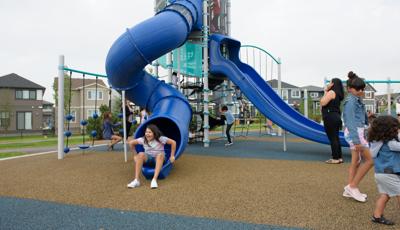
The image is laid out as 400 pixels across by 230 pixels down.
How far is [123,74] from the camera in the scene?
20.2ft

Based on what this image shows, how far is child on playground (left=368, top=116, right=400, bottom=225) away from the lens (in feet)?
10.3

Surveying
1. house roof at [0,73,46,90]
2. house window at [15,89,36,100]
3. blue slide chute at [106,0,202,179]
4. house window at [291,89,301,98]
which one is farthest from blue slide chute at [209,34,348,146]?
house window at [291,89,301,98]

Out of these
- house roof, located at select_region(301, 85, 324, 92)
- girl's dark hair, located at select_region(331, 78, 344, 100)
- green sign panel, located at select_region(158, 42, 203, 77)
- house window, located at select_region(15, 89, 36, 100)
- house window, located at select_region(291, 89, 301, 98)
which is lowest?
girl's dark hair, located at select_region(331, 78, 344, 100)

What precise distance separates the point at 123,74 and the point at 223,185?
294cm

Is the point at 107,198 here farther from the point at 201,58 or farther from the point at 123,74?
the point at 201,58

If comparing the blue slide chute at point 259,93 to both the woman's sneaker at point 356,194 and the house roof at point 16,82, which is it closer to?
the woman's sneaker at point 356,194

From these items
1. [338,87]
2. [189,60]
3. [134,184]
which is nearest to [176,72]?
[189,60]

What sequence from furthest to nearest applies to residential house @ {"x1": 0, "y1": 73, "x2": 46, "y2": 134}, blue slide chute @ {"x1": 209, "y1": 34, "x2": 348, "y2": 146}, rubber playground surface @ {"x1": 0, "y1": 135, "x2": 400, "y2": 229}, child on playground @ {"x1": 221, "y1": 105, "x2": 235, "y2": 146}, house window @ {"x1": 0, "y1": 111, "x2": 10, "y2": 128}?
residential house @ {"x1": 0, "y1": 73, "x2": 46, "y2": 134}, house window @ {"x1": 0, "y1": 111, "x2": 10, "y2": 128}, child on playground @ {"x1": 221, "y1": 105, "x2": 235, "y2": 146}, blue slide chute @ {"x1": 209, "y1": 34, "x2": 348, "y2": 146}, rubber playground surface @ {"x1": 0, "y1": 135, "x2": 400, "y2": 229}

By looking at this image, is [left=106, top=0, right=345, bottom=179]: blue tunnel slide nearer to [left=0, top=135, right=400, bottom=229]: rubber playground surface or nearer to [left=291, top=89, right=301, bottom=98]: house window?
[left=0, top=135, right=400, bottom=229]: rubber playground surface

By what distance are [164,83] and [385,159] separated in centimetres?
507

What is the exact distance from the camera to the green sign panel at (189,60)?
1020cm

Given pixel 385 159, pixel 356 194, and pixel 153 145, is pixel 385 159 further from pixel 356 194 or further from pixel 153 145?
pixel 153 145

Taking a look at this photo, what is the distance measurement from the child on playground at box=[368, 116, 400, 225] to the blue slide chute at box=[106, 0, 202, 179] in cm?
326

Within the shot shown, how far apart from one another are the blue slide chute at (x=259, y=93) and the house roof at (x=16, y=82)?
4239 centimetres
